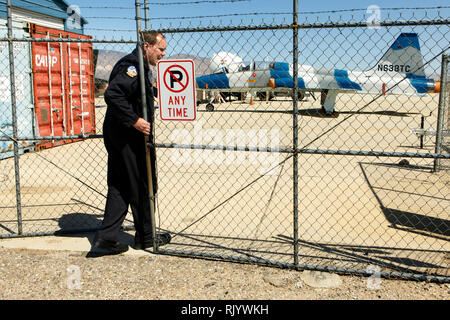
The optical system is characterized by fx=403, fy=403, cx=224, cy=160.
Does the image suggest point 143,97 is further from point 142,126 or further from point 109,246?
point 109,246

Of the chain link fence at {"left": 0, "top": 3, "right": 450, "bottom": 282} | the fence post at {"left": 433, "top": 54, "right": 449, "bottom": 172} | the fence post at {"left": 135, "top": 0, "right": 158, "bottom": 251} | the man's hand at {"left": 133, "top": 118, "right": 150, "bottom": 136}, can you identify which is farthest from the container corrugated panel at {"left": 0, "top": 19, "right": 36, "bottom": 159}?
the fence post at {"left": 433, "top": 54, "right": 449, "bottom": 172}

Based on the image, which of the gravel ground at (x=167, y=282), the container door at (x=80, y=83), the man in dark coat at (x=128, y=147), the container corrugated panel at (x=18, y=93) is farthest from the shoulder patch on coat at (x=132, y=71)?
the container door at (x=80, y=83)

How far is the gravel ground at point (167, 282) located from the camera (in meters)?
3.43

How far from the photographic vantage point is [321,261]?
407cm

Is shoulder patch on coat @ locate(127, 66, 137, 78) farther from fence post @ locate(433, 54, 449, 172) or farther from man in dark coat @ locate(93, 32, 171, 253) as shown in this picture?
fence post @ locate(433, 54, 449, 172)

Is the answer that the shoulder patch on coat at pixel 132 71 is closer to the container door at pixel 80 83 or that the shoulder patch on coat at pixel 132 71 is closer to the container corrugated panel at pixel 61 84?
the container corrugated panel at pixel 61 84

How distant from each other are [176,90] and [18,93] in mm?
7539

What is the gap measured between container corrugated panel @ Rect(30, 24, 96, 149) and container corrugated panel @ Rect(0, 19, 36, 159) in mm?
182

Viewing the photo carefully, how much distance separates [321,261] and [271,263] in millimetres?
527

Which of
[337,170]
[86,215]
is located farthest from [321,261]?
[337,170]
